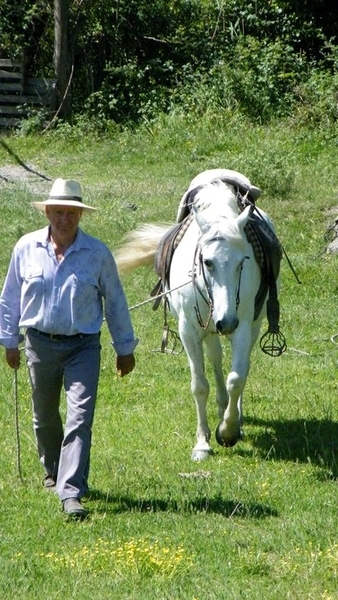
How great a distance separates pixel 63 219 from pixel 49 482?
5.35 feet

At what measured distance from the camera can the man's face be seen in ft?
21.1

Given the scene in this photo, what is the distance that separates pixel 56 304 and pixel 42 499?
3.82 ft

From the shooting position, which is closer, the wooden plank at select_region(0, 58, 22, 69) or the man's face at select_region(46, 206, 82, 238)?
the man's face at select_region(46, 206, 82, 238)

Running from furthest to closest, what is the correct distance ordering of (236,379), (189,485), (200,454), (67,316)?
(200,454)
(236,379)
(189,485)
(67,316)

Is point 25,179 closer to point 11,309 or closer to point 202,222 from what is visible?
point 202,222

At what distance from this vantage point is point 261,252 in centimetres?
790

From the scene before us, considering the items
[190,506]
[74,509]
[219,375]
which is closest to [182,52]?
[219,375]

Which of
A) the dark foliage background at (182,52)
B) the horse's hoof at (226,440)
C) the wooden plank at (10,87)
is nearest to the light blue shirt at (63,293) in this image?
the horse's hoof at (226,440)

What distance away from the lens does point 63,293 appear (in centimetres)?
642

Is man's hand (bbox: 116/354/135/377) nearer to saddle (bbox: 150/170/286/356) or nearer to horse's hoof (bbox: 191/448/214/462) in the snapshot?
horse's hoof (bbox: 191/448/214/462)

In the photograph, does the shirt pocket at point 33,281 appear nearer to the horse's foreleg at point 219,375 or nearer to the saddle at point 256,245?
the saddle at point 256,245

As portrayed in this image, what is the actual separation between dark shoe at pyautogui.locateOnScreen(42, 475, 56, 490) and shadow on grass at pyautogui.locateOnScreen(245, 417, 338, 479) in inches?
60.3

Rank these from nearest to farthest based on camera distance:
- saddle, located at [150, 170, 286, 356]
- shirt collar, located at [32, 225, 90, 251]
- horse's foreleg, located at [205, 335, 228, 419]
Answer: shirt collar, located at [32, 225, 90, 251], saddle, located at [150, 170, 286, 356], horse's foreleg, located at [205, 335, 228, 419]

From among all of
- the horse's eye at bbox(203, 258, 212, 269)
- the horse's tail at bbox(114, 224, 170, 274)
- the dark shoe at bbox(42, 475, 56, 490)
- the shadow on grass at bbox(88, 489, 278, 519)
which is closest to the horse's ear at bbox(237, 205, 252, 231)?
the horse's eye at bbox(203, 258, 212, 269)
